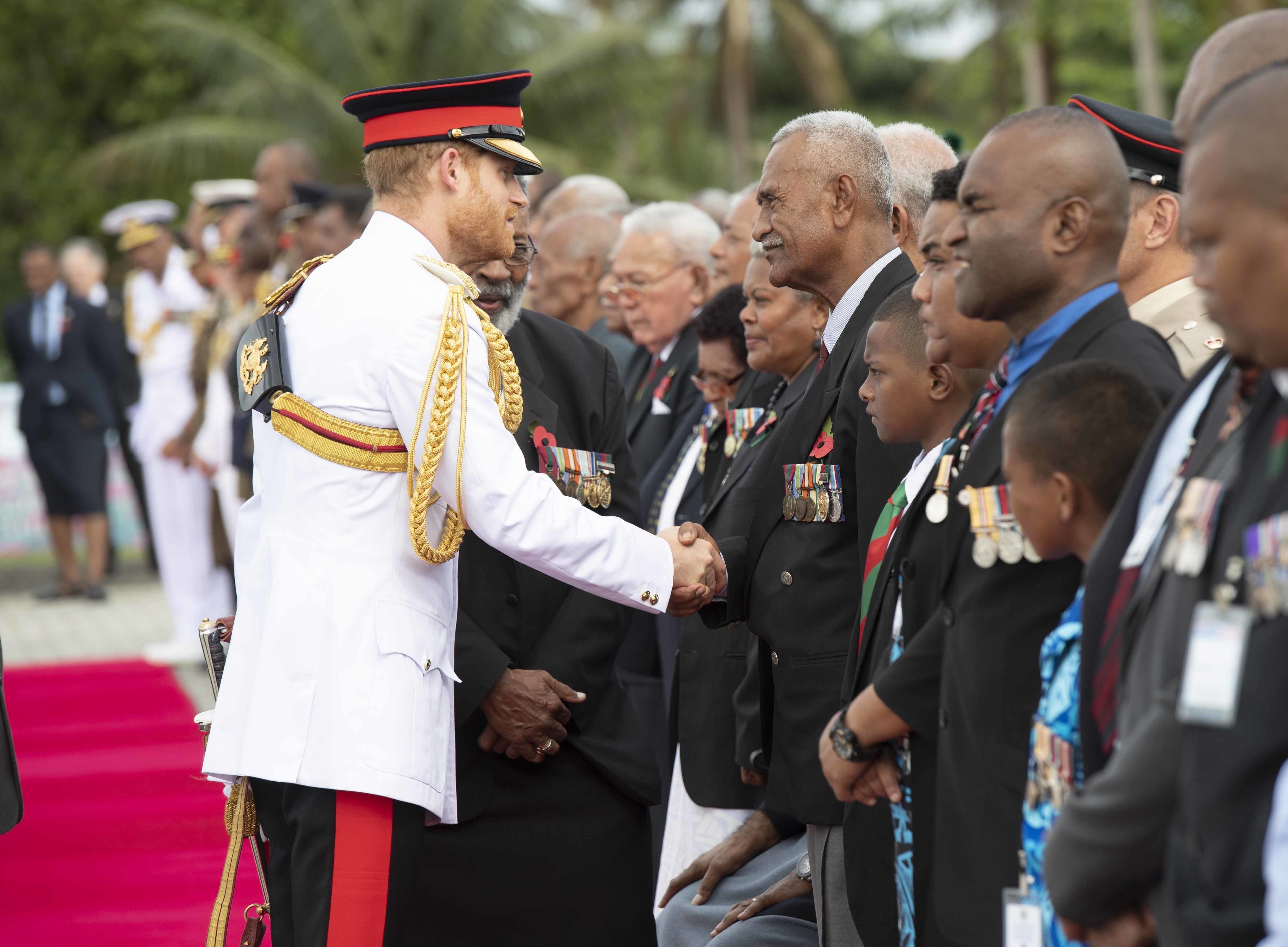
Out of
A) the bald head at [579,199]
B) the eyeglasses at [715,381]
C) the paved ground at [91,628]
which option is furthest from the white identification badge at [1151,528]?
the paved ground at [91,628]

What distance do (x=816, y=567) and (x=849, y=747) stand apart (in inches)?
29.4

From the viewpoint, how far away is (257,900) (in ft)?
16.9

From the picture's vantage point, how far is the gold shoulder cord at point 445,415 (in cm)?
296

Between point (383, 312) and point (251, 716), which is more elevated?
point (383, 312)

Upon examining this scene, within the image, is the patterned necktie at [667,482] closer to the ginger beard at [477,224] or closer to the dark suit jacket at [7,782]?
the ginger beard at [477,224]

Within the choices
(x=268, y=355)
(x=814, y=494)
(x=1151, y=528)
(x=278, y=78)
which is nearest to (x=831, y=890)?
(x=814, y=494)

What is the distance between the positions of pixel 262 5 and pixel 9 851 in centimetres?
2514

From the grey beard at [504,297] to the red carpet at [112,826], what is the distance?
137 cm

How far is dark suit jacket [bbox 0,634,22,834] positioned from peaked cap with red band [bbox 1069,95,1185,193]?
114 inches

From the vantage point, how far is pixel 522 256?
3920 mm

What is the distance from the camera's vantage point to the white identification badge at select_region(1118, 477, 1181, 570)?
197 centimetres

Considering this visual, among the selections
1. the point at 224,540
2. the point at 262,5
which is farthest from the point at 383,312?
the point at 262,5

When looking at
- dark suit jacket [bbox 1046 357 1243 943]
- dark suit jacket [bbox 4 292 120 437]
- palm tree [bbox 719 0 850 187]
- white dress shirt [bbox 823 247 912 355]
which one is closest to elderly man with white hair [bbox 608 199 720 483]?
white dress shirt [bbox 823 247 912 355]

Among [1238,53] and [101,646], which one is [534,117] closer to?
[101,646]
